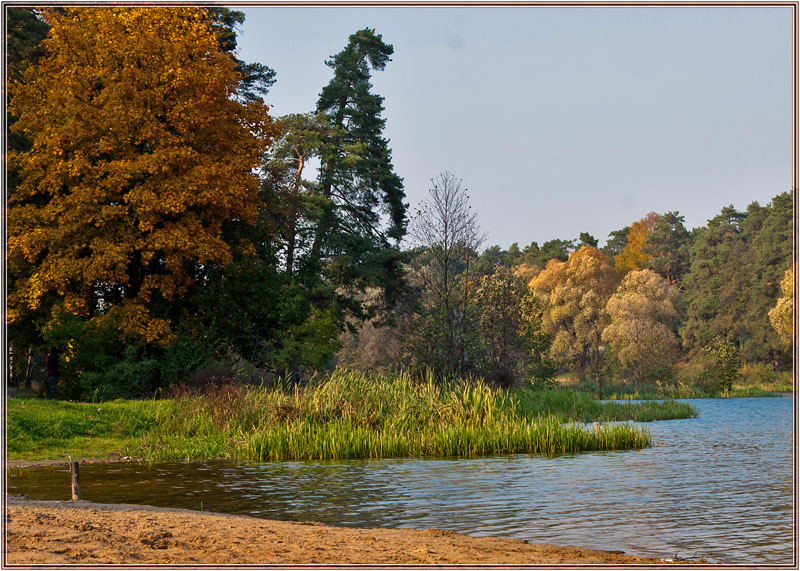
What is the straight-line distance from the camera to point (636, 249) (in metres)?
84.9

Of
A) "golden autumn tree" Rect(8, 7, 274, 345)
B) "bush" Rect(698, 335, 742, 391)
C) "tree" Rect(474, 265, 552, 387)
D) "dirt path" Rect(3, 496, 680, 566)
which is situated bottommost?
"bush" Rect(698, 335, 742, 391)

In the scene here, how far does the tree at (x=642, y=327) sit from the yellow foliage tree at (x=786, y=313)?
7590 millimetres

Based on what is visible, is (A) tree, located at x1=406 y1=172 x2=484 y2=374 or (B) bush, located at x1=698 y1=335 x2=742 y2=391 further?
(B) bush, located at x1=698 y1=335 x2=742 y2=391

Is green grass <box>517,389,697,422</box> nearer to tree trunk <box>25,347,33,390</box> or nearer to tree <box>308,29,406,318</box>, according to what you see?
tree <box>308,29,406,318</box>

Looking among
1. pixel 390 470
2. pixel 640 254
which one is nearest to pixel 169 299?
pixel 390 470

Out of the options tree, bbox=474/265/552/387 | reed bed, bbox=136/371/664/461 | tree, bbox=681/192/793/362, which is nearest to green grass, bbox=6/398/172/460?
reed bed, bbox=136/371/664/461

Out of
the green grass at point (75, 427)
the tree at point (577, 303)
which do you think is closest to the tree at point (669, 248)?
the tree at point (577, 303)

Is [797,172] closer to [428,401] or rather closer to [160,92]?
[428,401]

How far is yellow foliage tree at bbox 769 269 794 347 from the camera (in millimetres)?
59094

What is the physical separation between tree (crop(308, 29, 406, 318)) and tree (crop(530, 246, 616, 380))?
97.8 feet

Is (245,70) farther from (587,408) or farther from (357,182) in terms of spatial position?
(587,408)

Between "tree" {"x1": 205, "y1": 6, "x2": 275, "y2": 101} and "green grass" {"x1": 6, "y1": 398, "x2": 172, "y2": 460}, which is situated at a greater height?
"tree" {"x1": 205, "y1": 6, "x2": 275, "y2": 101}

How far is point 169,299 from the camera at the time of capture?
28.8 metres

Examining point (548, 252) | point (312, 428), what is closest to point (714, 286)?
point (548, 252)
